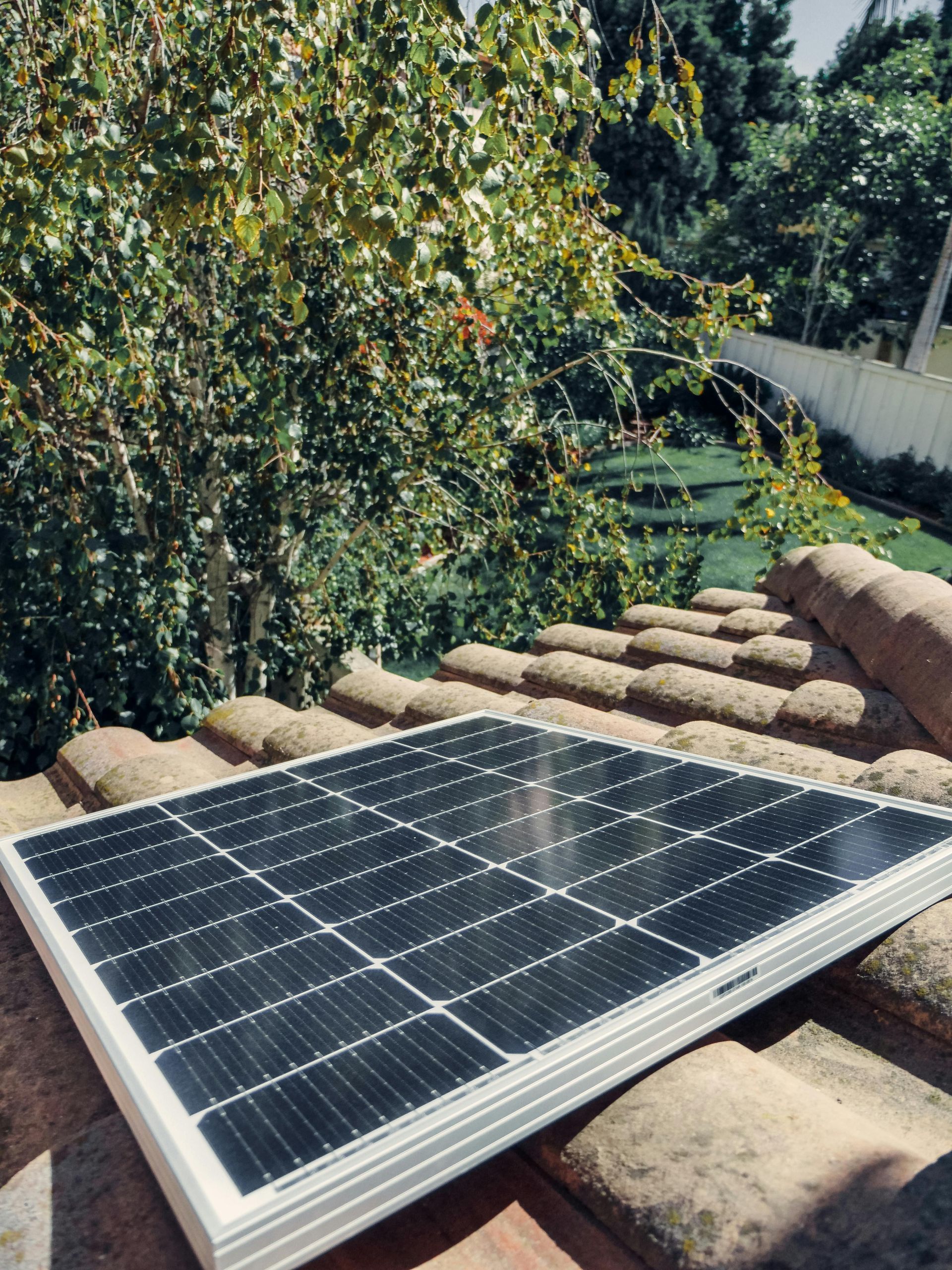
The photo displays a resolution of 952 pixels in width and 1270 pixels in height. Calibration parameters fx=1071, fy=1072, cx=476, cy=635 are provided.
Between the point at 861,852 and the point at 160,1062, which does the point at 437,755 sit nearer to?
the point at 861,852

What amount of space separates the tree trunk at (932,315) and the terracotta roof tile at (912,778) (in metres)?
21.4

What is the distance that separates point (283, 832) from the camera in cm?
317

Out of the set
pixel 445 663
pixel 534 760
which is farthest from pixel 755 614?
pixel 534 760

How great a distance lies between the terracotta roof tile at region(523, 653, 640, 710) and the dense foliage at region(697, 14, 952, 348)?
2200cm

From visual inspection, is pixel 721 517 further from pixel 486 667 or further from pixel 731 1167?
pixel 731 1167

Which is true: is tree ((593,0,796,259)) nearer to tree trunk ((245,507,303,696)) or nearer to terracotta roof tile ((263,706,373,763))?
tree trunk ((245,507,303,696))

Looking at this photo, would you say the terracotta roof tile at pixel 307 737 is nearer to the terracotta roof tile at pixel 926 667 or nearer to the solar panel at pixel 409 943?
the solar panel at pixel 409 943

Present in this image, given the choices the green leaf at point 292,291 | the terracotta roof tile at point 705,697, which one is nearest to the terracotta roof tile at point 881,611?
the terracotta roof tile at point 705,697

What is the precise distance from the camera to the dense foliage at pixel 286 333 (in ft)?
14.6

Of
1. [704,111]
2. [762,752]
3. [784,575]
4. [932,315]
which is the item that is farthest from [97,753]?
[704,111]

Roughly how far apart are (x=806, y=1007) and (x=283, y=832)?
1519 mm

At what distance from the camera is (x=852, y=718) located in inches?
178

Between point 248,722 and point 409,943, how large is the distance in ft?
11.7

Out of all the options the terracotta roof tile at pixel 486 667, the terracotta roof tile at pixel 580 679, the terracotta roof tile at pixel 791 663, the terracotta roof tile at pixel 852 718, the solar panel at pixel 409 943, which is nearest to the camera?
the solar panel at pixel 409 943
